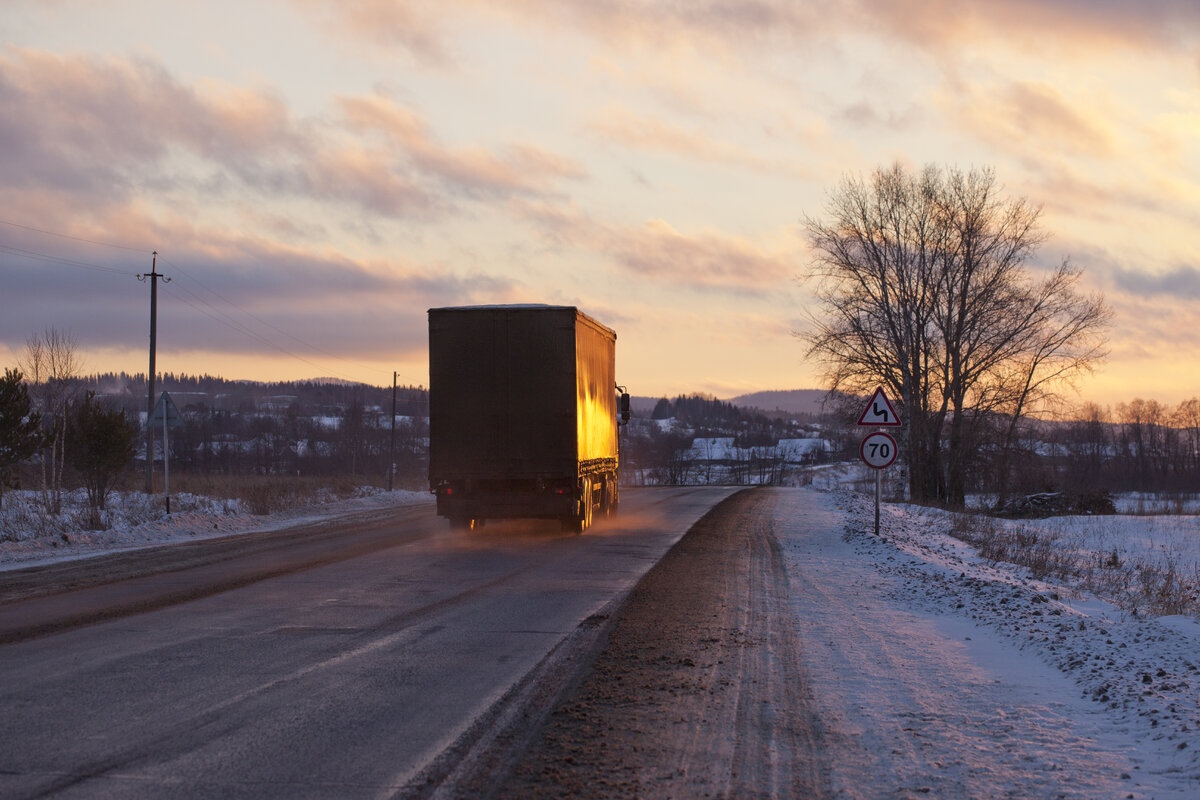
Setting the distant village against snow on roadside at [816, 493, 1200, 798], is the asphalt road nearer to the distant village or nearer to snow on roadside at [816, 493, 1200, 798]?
snow on roadside at [816, 493, 1200, 798]

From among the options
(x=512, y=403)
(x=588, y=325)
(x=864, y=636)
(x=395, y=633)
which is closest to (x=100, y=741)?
(x=395, y=633)

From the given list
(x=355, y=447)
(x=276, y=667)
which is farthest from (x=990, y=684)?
(x=355, y=447)

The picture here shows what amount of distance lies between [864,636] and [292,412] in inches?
5457

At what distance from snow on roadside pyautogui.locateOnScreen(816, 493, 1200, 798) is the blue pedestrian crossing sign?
16.9 metres

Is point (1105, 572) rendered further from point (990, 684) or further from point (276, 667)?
point (276, 667)

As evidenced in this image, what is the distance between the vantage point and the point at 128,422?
37188mm

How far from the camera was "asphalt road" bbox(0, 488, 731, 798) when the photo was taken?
169 inches

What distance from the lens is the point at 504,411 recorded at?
16.5 metres

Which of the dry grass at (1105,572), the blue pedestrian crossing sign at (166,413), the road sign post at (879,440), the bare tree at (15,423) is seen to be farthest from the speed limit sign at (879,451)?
the bare tree at (15,423)

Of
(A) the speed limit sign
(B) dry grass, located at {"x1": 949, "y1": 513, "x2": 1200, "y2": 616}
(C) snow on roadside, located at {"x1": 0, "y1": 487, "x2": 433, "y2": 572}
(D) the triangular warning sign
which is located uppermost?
(D) the triangular warning sign

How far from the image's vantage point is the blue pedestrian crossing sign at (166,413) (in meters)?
21.0

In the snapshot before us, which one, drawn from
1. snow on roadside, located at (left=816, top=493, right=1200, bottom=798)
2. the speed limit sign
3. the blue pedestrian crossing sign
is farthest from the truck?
the blue pedestrian crossing sign

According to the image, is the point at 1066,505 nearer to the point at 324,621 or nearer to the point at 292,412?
the point at 324,621

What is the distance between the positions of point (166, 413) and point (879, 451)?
1679 centimetres
